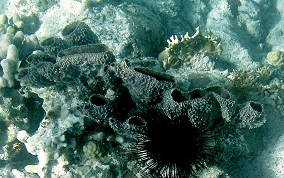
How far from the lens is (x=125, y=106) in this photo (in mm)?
3410

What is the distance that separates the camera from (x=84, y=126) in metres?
3.33

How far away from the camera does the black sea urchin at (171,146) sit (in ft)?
9.19

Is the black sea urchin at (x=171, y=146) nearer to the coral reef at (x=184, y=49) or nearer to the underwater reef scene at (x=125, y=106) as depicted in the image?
the underwater reef scene at (x=125, y=106)

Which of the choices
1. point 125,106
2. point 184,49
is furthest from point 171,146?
point 184,49

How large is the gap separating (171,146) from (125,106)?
2.98 feet

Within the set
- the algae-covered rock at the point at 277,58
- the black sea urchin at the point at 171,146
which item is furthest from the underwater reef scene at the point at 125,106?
the algae-covered rock at the point at 277,58

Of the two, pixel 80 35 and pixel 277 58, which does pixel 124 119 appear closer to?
pixel 80 35

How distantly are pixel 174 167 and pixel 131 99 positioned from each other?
108cm

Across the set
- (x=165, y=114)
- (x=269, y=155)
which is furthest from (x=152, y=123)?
(x=269, y=155)

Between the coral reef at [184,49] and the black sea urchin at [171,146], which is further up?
the black sea urchin at [171,146]

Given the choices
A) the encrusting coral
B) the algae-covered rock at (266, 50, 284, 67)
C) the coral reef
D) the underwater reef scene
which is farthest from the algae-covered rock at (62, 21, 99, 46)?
the algae-covered rock at (266, 50, 284, 67)

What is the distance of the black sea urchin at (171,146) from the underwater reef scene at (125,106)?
11 millimetres

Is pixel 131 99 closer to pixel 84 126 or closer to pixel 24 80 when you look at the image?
pixel 84 126

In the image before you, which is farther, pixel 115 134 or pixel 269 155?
pixel 269 155
